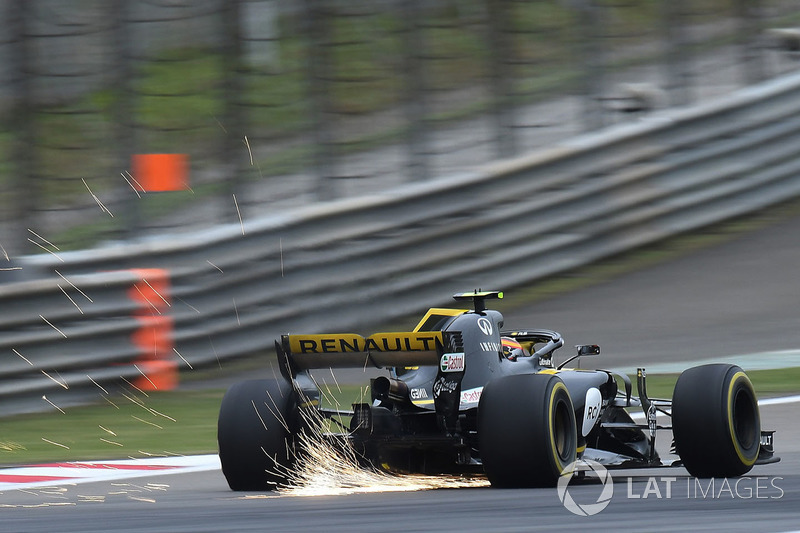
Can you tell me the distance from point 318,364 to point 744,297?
8.53 metres

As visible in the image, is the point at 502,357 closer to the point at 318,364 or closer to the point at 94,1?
the point at 318,364

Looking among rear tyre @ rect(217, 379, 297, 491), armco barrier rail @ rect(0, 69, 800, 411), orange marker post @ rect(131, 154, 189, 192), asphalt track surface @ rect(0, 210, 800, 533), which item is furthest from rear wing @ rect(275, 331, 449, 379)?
orange marker post @ rect(131, 154, 189, 192)

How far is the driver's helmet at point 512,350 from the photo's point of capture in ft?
26.0

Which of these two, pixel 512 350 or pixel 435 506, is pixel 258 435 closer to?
pixel 435 506

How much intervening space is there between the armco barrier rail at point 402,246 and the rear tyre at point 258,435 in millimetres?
4197

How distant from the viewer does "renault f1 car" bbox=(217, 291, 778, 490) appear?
6922mm

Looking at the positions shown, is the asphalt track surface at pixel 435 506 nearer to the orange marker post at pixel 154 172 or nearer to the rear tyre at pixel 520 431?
the rear tyre at pixel 520 431

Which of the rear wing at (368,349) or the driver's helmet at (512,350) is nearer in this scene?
the rear wing at (368,349)

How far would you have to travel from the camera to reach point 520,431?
6555mm

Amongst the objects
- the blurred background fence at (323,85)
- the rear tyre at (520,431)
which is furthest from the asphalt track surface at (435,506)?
the blurred background fence at (323,85)

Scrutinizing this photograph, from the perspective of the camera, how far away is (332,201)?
47.1ft

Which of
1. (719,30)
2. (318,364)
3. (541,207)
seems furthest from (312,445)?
(719,30)

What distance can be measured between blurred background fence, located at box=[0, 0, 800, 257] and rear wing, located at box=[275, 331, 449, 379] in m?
5.47

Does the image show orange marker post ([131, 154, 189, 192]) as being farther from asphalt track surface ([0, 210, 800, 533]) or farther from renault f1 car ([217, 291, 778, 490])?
renault f1 car ([217, 291, 778, 490])
